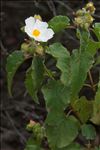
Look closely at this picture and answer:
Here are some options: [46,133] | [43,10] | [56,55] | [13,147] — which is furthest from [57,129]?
[13,147]

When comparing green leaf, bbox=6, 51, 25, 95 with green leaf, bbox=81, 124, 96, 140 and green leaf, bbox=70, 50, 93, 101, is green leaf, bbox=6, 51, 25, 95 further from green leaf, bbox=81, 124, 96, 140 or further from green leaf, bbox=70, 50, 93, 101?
green leaf, bbox=81, 124, 96, 140

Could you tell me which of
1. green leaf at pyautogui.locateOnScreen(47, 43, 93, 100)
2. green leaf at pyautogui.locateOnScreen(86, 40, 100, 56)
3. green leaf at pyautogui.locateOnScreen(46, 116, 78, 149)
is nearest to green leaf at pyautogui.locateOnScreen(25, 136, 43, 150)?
green leaf at pyautogui.locateOnScreen(46, 116, 78, 149)

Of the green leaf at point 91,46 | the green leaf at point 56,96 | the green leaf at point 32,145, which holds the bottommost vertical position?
the green leaf at point 32,145

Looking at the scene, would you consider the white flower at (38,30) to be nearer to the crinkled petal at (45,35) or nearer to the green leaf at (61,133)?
the crinkled petal at (45,35)

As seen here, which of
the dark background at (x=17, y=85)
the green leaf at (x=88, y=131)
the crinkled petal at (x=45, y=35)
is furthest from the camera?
the dark background at (x=17, y=85)

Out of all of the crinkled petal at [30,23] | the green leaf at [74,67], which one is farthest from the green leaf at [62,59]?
the crinkled petal at [30,23]

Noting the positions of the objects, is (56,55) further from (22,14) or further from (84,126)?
(22,14)
